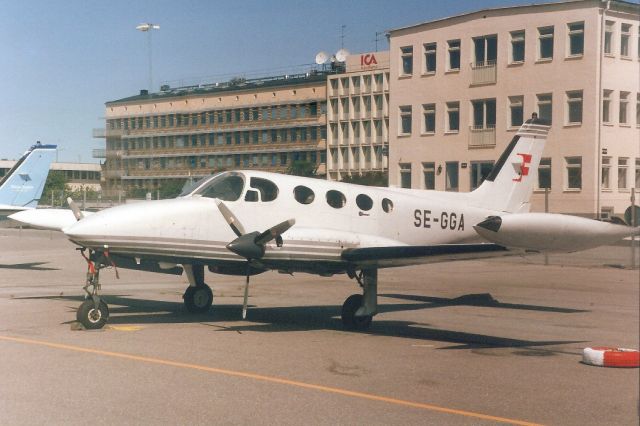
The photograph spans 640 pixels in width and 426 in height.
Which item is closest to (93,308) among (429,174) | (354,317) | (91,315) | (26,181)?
(91,315)

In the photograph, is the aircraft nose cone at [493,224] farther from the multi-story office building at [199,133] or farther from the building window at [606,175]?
the building window at [606,175]

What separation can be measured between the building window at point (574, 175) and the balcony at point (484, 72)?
5.46 meters

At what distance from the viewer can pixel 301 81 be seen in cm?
5253

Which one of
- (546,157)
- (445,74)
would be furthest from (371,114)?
(546,157)

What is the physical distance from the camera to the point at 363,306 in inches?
613

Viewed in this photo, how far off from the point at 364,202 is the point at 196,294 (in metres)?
4.45

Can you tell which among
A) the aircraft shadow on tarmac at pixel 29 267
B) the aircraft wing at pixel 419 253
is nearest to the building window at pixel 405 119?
the aircraft shadow on tarmac at pixel 29 267

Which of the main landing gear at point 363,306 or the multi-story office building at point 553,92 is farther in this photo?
the multi-story office building at point 553,92

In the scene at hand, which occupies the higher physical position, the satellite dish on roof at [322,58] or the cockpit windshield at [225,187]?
the satellite dish on roof at [322,58]

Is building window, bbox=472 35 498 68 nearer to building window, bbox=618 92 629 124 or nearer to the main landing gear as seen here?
building window, bbox=618 92 629 124

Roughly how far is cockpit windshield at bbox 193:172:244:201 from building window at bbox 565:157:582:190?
24874 mm

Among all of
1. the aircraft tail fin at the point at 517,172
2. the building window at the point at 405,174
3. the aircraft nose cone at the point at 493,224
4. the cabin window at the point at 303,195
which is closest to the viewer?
the aircraft nose cone at the point at 493,224

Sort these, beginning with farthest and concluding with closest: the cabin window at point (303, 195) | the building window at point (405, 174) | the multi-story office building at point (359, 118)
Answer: the multi-story office building at point (359, 118) → the building window at point (405, 174) → the cabin window at point (303, 195)

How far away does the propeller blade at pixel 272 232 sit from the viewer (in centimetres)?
1427
